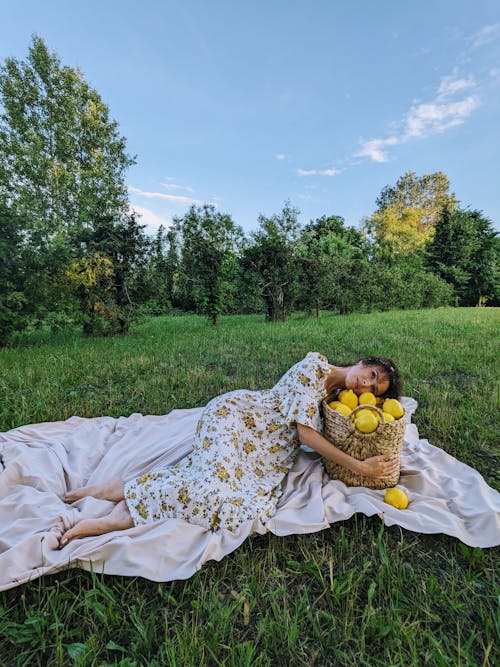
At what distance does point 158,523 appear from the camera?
2.07m

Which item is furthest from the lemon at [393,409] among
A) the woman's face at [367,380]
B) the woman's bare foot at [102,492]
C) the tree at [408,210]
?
the tree at [408,210]

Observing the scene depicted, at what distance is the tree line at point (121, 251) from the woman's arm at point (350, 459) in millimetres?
7644

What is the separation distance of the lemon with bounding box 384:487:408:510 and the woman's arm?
0.12 metres

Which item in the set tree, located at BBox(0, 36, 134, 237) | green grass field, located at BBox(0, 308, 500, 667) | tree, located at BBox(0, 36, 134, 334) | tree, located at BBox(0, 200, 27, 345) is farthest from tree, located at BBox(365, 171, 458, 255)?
green grass field, located at BBox(0, 308, 500, 667)

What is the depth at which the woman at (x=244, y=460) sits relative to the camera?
211cm

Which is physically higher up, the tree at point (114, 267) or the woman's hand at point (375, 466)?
the tree at point (114, 267)

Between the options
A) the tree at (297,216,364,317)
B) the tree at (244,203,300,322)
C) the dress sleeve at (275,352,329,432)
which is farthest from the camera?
the tree at (297,216,364,317)

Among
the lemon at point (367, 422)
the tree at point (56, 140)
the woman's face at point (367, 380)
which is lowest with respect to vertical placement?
the lemon at point (367, 422)

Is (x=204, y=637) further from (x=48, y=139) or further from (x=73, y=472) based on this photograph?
(x=48, y=139)

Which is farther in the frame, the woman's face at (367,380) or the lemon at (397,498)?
the woman's face at (367,380)

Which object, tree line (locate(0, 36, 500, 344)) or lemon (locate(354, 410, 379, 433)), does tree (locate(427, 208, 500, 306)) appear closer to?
tree line (locate(0, 36, 500, 344))

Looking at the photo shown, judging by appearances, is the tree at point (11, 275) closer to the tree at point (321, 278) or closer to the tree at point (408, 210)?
the tree at point (321, 278)

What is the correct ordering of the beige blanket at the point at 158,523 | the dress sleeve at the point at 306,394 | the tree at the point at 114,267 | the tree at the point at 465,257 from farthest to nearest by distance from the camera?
1. the tree at the point at 465,257
2. the tree at the point at 114,267
3. the dress sleeve at the point at 306,394
4. the beige blanket at the point at 158,523

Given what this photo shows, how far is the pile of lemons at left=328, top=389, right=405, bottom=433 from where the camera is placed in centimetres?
228
